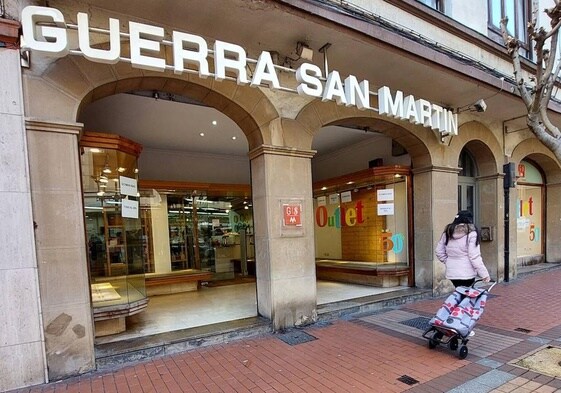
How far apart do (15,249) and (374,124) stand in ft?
19.1

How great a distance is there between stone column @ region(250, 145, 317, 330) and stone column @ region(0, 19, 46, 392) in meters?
2.83

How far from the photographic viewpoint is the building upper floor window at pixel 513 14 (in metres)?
8.32

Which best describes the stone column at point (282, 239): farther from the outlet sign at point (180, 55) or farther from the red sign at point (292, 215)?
the outlet sign at point (180, 55)

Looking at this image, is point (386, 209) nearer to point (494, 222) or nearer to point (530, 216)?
point (494, 222)

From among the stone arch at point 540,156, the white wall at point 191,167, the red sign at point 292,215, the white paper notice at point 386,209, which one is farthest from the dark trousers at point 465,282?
the white wall at point 191,167

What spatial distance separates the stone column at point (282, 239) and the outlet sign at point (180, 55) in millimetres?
1191

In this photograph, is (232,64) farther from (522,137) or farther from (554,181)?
(554,181)

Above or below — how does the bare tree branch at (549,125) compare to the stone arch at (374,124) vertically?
below

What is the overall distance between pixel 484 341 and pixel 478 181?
546cm

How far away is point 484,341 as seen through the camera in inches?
176

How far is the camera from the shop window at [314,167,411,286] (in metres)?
7.64

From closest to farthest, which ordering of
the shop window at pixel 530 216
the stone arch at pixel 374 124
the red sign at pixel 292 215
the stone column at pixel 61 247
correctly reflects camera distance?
the stone column at pixel 61 247 → the red sign at pixel 292 215 → the stone arch at pixel 374 124 → the shop window at pixel 530 216

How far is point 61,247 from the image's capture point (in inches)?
147

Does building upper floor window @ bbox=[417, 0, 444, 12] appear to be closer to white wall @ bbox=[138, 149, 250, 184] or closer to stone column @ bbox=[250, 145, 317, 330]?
stone column @ bbox=[250, 145, 317, 330]
